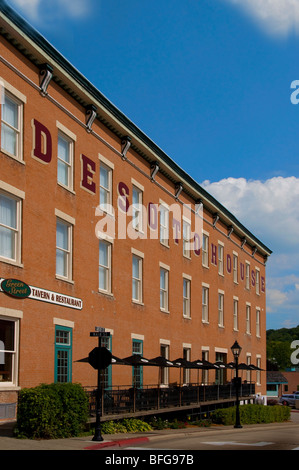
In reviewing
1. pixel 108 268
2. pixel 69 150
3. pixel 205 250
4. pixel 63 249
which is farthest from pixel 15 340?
pixel 205 250

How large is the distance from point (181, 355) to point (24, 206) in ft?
61.2

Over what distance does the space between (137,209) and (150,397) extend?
31.4 ft

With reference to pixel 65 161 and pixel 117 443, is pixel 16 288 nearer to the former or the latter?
pixel 117 443

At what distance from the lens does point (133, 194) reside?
3375cm

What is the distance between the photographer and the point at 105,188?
30375mm

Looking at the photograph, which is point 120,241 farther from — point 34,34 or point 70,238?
point 34,34

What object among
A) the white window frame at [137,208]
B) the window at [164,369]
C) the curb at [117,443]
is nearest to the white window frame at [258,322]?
the window at [164,369]

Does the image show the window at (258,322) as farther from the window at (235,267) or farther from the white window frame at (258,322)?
the window at (235,267)

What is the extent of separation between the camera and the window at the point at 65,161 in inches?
1049

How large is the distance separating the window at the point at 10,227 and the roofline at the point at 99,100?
5.72 meters

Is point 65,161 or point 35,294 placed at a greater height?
point 65,161
